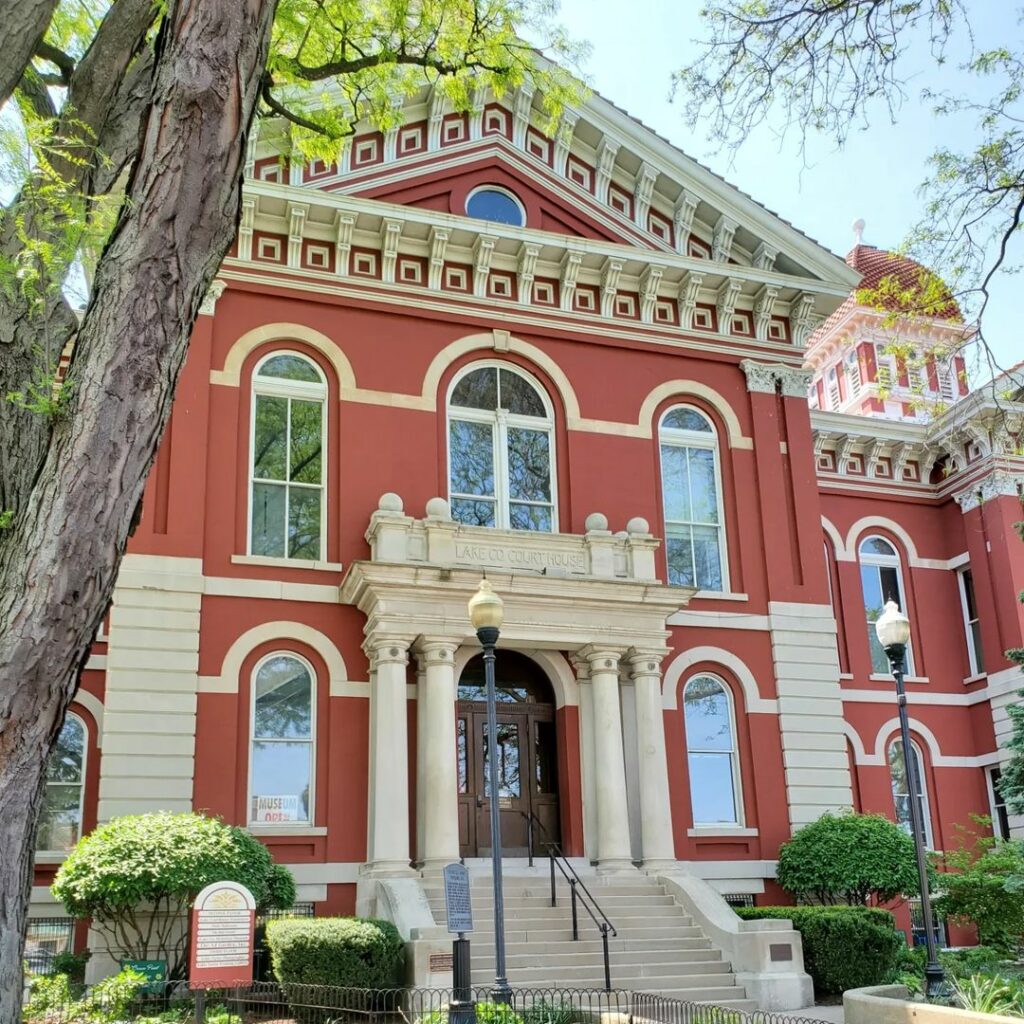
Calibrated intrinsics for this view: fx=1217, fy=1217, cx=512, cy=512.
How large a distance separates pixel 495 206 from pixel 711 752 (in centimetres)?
1057

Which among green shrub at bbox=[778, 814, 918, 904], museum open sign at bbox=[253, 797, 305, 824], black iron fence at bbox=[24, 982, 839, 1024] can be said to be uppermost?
museum open sign at bbox=[253, 797, 305, 824]

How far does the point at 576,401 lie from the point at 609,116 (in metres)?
5.41

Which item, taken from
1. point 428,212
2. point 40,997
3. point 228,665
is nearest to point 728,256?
point 428,212

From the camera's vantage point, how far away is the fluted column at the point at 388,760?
17266 millimetres

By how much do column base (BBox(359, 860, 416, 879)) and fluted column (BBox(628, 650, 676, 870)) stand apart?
12.4 feet

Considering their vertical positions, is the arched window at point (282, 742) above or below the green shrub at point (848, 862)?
above

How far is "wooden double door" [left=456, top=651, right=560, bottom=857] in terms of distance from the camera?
19.2 meters

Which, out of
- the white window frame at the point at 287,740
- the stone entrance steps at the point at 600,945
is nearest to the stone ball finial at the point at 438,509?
the white window frame at the point at 287,740

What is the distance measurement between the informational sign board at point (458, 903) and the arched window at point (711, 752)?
28.3 feet

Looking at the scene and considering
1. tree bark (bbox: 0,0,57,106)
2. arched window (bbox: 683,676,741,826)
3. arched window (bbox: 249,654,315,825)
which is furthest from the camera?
arched window (bbox: 683,676,741,826)

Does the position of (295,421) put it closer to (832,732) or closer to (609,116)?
(609,116)

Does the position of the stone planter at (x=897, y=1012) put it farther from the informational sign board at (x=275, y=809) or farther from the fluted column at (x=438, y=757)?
the informational sign board at (x=275, y=809)

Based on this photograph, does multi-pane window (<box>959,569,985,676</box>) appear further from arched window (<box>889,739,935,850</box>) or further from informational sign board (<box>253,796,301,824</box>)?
informational sign board (<box>253,796,301,824</box>)

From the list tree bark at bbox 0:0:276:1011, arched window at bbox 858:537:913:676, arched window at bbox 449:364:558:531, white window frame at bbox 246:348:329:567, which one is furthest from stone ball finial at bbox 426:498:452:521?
arched window at bbox 858:537:913:676
